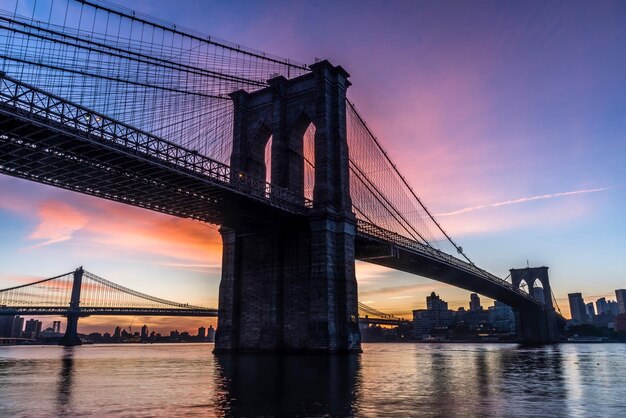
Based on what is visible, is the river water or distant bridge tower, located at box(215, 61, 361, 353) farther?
distant bridge tower, located at box(215, 61, 361, 353)

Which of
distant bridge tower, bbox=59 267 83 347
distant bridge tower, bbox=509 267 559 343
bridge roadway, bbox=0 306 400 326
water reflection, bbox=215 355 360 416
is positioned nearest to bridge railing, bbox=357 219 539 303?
water reflection, bbox=215 355 360 416

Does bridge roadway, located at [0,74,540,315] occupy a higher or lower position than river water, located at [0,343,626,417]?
higher

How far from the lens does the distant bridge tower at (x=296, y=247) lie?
48.5m

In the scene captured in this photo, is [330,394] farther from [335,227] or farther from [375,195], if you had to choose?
[375,195]

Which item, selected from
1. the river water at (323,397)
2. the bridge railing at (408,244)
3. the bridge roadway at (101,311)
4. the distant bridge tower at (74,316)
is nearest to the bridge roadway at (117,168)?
the bridge railing at (408,244)

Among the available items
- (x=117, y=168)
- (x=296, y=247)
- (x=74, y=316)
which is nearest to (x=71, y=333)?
(x=74, y=316)

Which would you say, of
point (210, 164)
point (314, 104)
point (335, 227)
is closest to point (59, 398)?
point (210, 164)

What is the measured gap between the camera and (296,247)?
5181 centimetres

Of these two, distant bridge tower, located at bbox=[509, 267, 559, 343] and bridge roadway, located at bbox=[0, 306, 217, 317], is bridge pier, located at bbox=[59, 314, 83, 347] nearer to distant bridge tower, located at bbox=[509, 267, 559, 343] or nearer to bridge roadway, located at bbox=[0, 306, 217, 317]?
bridge roadway, located at bbox=[0, 306, 217, 317]

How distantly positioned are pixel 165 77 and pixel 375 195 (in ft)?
117

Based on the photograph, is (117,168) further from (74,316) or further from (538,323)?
(538,323)

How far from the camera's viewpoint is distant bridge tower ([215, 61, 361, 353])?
48469 mm

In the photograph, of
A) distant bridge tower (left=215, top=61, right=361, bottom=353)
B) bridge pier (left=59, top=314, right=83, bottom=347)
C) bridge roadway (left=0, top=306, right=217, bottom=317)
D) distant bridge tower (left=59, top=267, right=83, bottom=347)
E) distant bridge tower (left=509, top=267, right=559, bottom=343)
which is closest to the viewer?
distant bridge tower (left=215, top=61, right=361, bottom=353)

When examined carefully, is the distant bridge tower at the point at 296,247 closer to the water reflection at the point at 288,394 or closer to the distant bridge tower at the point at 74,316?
the water reflection at the point at 288,394
